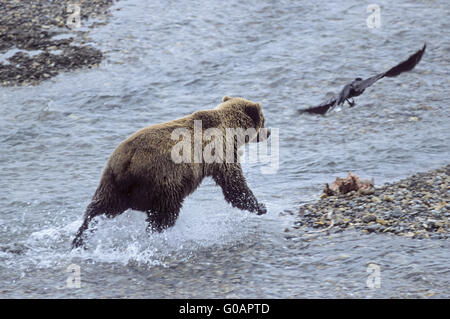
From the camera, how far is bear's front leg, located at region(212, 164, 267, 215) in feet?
23.4

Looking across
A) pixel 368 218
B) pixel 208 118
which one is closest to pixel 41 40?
pixel 208 118

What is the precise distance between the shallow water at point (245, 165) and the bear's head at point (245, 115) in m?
0.87

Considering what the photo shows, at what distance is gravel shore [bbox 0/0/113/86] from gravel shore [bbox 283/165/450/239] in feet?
24.5

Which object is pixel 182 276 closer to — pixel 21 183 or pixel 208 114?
pixel 208 114

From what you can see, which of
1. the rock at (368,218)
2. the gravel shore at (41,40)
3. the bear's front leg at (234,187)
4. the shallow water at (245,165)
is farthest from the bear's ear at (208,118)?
the gravel shore at (41,40)

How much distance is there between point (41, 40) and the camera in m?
13.6

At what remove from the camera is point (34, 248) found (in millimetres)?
6715

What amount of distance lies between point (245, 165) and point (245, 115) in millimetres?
1896

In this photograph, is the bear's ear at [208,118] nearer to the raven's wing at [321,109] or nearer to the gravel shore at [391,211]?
the gravel shore at [391,211]

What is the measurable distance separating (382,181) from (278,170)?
1598 millimetres

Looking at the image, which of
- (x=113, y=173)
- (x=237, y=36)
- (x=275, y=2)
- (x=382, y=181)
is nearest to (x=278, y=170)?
(x=382, y=181)

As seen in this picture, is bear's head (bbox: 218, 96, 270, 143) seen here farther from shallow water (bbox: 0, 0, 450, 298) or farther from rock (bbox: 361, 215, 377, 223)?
rock (bbox: 361, 215, 377, 223)

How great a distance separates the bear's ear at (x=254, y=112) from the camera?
780 cm

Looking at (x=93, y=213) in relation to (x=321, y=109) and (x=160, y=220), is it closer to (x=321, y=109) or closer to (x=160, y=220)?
(x=160, y=220)
